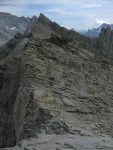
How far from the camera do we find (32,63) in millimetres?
25031

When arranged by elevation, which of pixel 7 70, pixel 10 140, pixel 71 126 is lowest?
pixel 10 140

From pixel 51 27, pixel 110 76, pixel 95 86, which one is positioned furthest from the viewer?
pixel 51 27

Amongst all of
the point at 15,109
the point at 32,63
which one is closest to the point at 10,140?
the point at 15,109

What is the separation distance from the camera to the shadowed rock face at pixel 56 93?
19109 millimetres

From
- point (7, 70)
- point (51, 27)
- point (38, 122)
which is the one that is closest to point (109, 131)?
point (38, 122)

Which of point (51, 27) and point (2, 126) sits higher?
point (51, 27)

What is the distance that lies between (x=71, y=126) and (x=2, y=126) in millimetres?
8132

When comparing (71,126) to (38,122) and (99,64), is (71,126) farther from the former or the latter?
(99,64)

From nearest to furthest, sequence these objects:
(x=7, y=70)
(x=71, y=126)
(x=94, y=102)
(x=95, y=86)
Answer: (x=71, y=126) < (x=94, y=102) < (x=95, y=86) < (x=7, y=70)

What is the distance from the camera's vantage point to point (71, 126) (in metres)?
18.9

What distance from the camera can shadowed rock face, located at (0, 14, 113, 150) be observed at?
19.1m

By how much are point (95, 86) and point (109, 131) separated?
530cm

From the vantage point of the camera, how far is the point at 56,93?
22234mm

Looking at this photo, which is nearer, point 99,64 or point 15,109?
point 15,109
